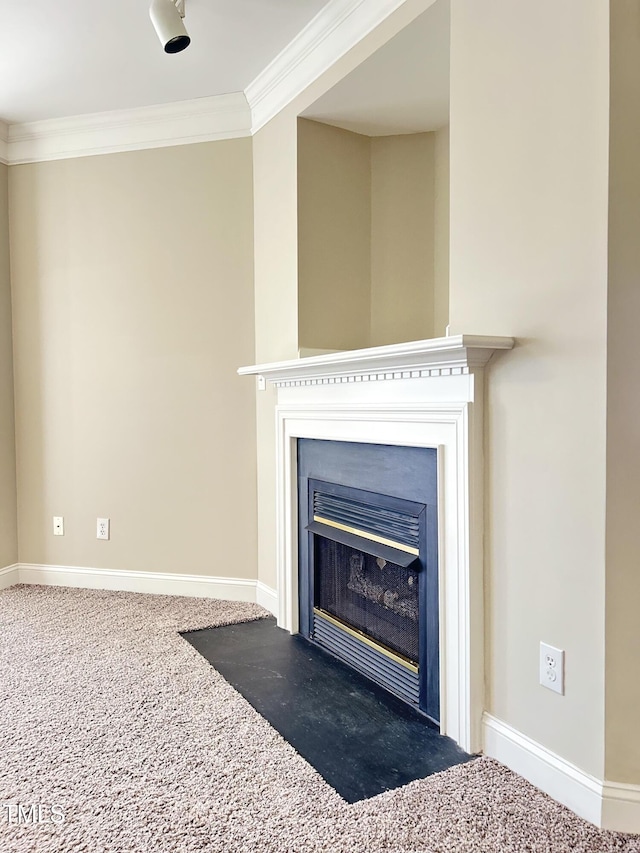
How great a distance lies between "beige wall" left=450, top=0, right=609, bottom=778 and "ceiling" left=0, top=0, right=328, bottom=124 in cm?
97

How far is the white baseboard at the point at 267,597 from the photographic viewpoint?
3.01 m

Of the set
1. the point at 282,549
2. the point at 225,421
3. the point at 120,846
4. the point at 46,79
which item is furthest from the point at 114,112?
the point at 120,846

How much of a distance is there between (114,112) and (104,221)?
1.84 ft

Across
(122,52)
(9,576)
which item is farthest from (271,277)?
(9,576)

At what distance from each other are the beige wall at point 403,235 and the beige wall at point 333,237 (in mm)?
53

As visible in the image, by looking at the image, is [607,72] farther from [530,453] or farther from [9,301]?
[9,301]

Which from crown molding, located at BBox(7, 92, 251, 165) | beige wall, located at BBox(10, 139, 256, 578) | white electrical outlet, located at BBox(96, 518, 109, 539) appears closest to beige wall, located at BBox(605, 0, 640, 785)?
beige wall, located at BBox(10, 139, 256, 578)

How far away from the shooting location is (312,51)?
258 cm

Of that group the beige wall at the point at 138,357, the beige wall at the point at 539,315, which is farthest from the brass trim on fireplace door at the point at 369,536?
the beige wall at the point at 138,357

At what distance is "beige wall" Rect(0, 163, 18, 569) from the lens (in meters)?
3.50

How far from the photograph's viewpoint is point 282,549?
9.28ft

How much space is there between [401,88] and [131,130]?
160cm

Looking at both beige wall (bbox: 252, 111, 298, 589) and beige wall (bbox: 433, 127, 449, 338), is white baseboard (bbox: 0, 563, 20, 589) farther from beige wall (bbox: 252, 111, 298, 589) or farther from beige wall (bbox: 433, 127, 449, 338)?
beige wall (bbox: 433, 127, 449, 338)

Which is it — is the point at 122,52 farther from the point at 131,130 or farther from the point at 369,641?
the point at 369,641
